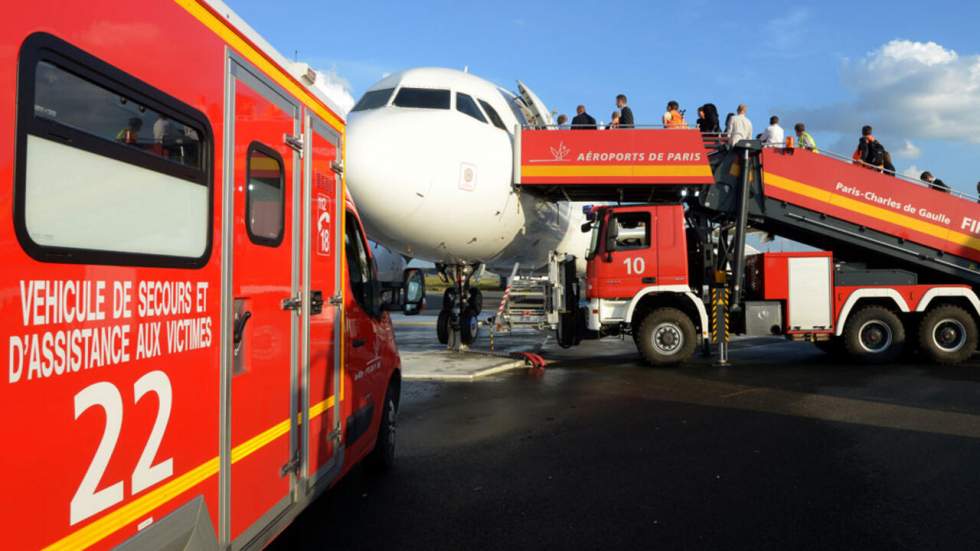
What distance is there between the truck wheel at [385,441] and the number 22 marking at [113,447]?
2902 millimetres

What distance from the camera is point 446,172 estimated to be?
10117mm

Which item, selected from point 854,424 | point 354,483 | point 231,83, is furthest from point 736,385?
point 231,83

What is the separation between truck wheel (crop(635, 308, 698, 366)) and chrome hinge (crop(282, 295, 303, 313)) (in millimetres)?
8359

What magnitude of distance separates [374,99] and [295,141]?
25.9 feet

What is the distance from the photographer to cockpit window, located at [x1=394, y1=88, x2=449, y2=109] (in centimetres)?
1086

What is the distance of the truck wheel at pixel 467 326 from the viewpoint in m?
13.4

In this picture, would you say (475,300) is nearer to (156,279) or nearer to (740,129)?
(740,129)

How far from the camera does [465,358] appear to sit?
1222 cm

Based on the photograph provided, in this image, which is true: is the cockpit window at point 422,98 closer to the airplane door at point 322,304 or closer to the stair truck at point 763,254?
the stair truck at point 763,254

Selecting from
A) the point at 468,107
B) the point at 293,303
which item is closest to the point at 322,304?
the point at 293,303

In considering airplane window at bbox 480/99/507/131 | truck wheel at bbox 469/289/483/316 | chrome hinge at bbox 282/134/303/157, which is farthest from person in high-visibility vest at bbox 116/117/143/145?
truck wheel at bbox 469/289/483/316

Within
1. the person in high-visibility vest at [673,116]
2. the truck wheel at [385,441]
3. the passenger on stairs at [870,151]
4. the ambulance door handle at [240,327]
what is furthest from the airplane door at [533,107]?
the ambulance door handle at [240,327]

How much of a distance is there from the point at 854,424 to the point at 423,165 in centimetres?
622

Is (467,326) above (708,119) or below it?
below
